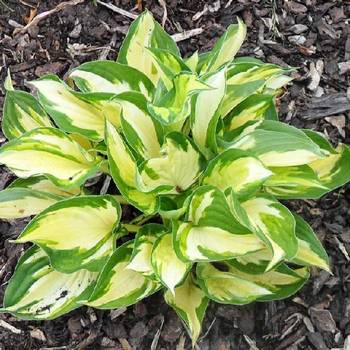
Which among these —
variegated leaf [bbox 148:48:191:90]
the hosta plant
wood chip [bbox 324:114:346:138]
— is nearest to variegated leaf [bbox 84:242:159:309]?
the hosta plant

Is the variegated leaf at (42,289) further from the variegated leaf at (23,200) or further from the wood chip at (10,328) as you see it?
the wood chip at (10,328)

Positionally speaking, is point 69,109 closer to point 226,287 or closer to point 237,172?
point 237,172

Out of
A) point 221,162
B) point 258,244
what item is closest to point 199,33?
point 221,162

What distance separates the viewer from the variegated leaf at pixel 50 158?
1.58m

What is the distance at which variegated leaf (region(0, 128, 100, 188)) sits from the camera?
1.58 m

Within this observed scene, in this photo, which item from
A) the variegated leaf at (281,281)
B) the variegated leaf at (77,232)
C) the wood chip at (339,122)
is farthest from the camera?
the wood chip at (339,122)

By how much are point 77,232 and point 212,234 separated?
12.7 inches

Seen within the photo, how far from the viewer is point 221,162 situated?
1.52 meters

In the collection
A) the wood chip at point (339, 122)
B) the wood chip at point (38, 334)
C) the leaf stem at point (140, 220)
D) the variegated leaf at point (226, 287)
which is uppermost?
the leaf stem at point (140, 220)

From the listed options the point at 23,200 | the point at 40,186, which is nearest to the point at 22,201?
the point at 23,200

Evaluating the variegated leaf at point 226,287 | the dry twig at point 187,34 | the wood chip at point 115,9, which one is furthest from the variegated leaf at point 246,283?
the wood chip at point 115,9

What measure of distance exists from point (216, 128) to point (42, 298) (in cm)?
63

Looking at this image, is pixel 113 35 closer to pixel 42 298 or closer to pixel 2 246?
pixel 2 246

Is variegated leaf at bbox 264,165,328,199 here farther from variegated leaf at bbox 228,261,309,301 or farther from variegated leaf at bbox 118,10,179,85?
variegated leaf at bbox 118,10,179,85
